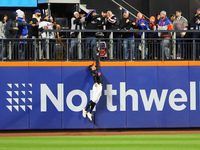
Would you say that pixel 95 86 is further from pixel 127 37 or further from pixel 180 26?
pixel 180 26

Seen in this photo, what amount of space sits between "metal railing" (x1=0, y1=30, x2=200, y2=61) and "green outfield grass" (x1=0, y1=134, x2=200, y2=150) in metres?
2.95

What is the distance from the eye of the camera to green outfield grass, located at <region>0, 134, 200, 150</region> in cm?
1491

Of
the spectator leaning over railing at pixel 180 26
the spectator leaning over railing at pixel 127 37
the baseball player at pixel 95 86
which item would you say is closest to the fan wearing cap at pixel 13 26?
the baseball player at pixel 95 86

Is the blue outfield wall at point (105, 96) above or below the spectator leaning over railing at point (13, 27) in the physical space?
below

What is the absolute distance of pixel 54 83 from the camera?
18.3 meters

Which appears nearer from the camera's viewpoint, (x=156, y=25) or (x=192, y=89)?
(x=192, y=89)

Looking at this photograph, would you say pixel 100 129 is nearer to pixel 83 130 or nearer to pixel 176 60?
pixel 83 130

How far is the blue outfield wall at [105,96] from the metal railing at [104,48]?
0.37 meters

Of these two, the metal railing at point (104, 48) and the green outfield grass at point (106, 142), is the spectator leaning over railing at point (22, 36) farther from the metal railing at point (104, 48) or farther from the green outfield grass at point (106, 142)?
the green outfield grass at point (106, 142)

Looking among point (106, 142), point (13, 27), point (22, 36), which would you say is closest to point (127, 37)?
point (22, 36)

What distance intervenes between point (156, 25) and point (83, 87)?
3821 millimetres

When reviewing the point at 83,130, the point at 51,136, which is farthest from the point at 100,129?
the point at 51,136

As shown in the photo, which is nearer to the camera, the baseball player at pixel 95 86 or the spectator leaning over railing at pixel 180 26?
the baseball player at pixel 95 86

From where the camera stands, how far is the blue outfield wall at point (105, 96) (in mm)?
18281
